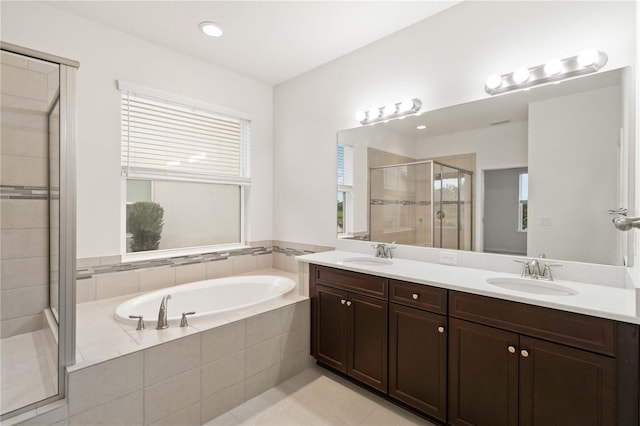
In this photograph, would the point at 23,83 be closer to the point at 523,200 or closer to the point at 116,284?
the point at 116,284

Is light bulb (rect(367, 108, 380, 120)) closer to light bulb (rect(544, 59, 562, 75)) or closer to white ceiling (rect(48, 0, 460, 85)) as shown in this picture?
white ceiling (rect(48, 0, 460, 85))

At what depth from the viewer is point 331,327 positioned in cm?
238

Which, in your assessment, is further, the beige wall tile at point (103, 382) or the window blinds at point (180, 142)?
the window blinds at point (180, 142)

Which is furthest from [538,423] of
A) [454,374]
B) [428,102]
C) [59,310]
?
[59,310]

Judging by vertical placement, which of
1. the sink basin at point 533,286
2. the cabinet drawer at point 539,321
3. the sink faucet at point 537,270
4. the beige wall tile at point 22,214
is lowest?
the cabinet drawer at point 539,321

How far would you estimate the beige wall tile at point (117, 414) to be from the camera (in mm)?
1491

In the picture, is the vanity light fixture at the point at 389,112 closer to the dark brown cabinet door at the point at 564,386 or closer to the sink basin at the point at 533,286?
the sink basin at the point at 533,286

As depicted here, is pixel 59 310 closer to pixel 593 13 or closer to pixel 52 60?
pixel 52 60

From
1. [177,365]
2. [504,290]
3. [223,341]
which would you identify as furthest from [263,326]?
[504,290]

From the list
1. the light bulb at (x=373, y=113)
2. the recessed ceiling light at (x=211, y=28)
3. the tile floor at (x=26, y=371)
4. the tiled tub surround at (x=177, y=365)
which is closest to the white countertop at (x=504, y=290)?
the tiled tub surround at (x=177, y=365)

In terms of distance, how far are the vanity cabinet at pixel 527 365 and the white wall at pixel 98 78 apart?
8.53ft

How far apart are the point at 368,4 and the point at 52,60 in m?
1.93

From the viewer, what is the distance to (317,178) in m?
3.16

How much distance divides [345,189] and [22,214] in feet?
8.06
